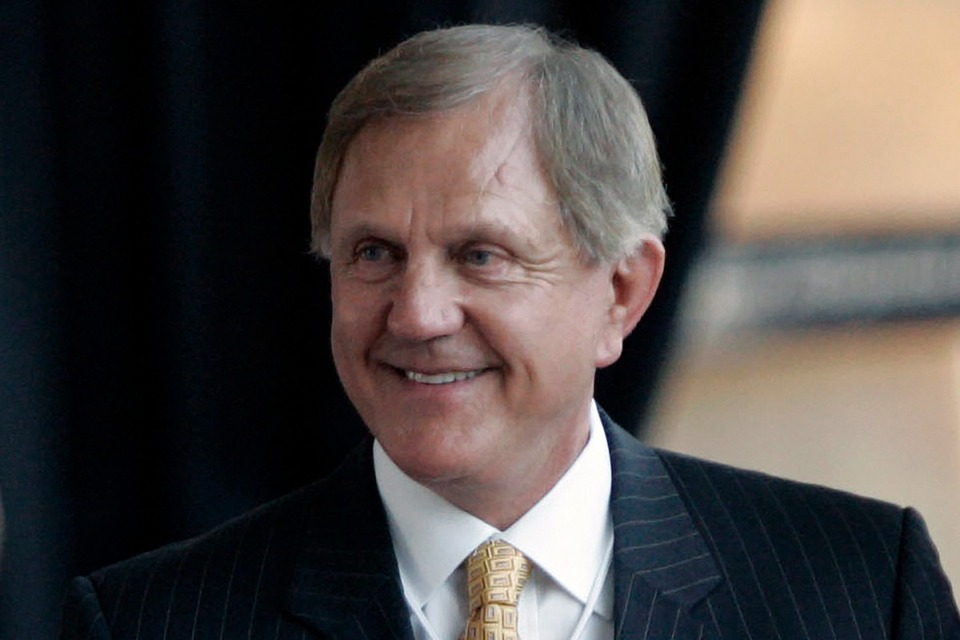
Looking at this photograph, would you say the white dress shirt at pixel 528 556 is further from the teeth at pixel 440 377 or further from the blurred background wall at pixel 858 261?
the blurred background wall at pixel 858 261

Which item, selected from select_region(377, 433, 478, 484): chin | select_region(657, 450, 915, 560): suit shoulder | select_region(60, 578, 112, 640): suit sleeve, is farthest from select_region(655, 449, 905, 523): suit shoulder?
select_region(60, 578, 112, 640): suit sleeve

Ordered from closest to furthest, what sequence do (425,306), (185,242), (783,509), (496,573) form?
(425,306) → (496,573) → (783,509) → (185,242)

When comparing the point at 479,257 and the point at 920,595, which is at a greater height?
the point at 479,257

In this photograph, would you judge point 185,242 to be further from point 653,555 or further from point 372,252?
point 653,555

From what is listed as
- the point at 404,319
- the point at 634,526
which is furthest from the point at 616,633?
the point at 404,319

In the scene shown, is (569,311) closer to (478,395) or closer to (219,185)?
(478,395)

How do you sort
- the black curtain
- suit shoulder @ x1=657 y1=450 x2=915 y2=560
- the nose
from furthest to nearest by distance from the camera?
the black curtain < suit shoulder @ x1=657 y1=450 x2=915 y2=560 < the nose

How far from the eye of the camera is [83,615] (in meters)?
1.78

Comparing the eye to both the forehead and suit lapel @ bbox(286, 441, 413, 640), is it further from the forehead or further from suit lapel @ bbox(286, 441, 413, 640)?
suit lapel @ bbox(286, 441, 413, 640)

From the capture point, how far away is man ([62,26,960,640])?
1.69 metres

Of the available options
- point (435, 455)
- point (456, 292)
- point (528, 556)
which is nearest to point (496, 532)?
point (528, 556)

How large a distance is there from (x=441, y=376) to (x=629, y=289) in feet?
0.89

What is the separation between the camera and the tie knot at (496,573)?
174cm

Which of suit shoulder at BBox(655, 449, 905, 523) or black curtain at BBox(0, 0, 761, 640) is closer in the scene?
suit shoulder at BBox(655, 449, 905, 523)
